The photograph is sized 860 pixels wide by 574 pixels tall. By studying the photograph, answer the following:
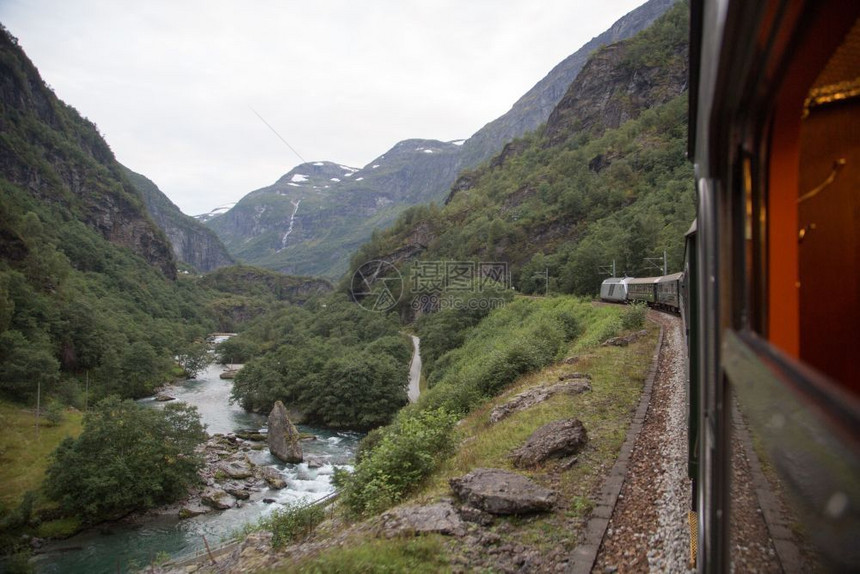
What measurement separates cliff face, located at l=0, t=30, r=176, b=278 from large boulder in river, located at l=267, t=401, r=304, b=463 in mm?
97820

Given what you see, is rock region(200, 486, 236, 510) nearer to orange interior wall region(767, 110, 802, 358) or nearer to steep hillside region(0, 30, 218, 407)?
steep hillside region(0, 30, 218, 407)

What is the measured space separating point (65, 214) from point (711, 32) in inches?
4935

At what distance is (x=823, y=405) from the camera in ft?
2.39

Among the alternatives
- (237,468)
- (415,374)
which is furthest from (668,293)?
(415,374)

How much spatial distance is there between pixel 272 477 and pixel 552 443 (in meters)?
22.1

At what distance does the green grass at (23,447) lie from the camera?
902 inches

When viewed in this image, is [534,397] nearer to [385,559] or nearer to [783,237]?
[385,559]

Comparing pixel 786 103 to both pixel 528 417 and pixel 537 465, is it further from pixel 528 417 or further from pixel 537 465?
pixel 528 417

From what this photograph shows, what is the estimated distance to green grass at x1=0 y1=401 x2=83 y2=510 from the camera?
22.9 metres

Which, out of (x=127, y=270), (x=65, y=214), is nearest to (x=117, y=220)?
(x=65, y=214)

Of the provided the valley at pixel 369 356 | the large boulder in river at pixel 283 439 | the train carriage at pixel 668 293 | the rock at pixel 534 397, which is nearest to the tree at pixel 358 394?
the valley at pixel 369 356

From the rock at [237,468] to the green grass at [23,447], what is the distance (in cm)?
875

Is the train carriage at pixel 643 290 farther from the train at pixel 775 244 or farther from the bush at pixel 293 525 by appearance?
the train at pixel 775 244

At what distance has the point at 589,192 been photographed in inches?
2299
